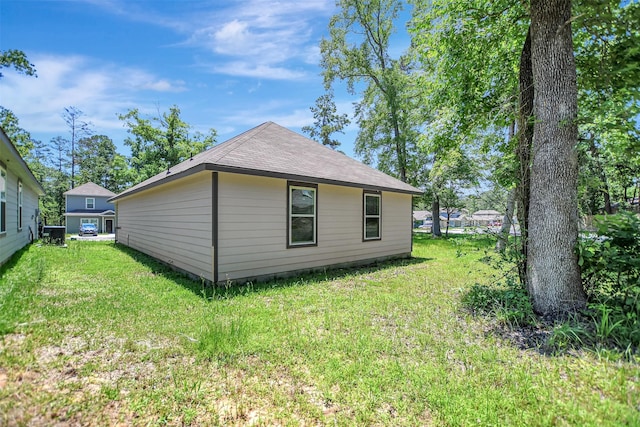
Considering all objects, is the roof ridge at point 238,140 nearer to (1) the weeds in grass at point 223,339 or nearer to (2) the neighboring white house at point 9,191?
(1) the weeds in grass at point 223,339

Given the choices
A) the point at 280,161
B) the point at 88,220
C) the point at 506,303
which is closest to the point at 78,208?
the point at 88,220

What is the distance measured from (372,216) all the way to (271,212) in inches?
146

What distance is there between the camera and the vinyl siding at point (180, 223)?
5.89 metres

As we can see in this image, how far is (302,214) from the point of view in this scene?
7.01 m

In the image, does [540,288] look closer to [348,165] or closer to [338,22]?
[348,165]

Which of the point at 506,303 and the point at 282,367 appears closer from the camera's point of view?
the point at 282,367

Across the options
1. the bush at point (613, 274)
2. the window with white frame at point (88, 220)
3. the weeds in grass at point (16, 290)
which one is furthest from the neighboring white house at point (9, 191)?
the window with white frame at point (88, 220)

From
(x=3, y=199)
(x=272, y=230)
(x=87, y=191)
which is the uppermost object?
(x=87, y=191)

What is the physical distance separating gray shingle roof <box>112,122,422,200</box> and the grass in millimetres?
2547

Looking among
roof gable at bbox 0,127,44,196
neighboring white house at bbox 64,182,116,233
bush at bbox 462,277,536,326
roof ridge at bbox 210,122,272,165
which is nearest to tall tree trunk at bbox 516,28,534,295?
bush at bbox 462,277,536,326

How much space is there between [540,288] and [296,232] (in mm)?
4717

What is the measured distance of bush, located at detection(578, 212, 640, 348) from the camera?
3113 mm

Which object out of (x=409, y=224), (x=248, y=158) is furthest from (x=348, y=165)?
(x=248, y=158)

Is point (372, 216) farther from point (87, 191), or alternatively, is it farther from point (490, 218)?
point (87, 191)
